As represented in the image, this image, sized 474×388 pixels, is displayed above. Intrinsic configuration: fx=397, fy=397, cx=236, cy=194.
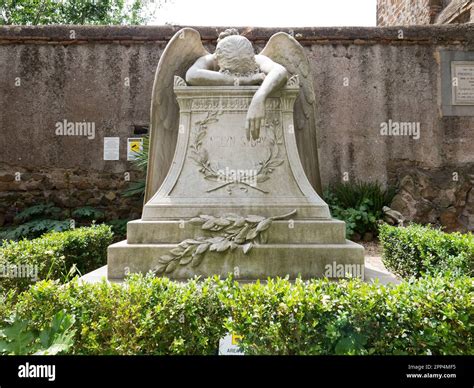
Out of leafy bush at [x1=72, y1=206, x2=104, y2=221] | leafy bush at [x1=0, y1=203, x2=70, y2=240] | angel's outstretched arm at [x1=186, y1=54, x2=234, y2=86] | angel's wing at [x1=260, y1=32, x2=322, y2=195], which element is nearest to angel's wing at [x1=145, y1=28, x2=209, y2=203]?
angel's outstretched arm at [x1=186, y1=54, x2=234, y2=86]

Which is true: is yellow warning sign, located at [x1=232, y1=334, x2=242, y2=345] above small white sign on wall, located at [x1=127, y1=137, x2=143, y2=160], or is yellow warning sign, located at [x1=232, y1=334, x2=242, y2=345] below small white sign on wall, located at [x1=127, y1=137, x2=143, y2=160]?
below

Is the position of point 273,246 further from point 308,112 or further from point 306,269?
point 308,112

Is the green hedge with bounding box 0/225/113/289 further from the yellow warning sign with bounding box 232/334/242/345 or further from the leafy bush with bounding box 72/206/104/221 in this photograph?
the leafy bush with bounding box 72/206/104/221

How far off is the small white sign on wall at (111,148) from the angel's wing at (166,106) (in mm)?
4245

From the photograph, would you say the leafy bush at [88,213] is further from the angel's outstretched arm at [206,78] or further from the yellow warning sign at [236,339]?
the yellow warning sign at [236,339]

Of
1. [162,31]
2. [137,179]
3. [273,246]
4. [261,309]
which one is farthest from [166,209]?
[162,31]

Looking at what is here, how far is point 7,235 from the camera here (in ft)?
22.4

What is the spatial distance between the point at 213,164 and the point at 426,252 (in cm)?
228

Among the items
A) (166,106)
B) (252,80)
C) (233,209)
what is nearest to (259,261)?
(233,209)

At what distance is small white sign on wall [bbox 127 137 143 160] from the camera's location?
25.8ft

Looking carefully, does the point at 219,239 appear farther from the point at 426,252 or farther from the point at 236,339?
the point at 426,252

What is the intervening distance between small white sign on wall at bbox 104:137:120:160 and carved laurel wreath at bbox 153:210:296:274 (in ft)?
16.7

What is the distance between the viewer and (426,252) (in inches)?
155
